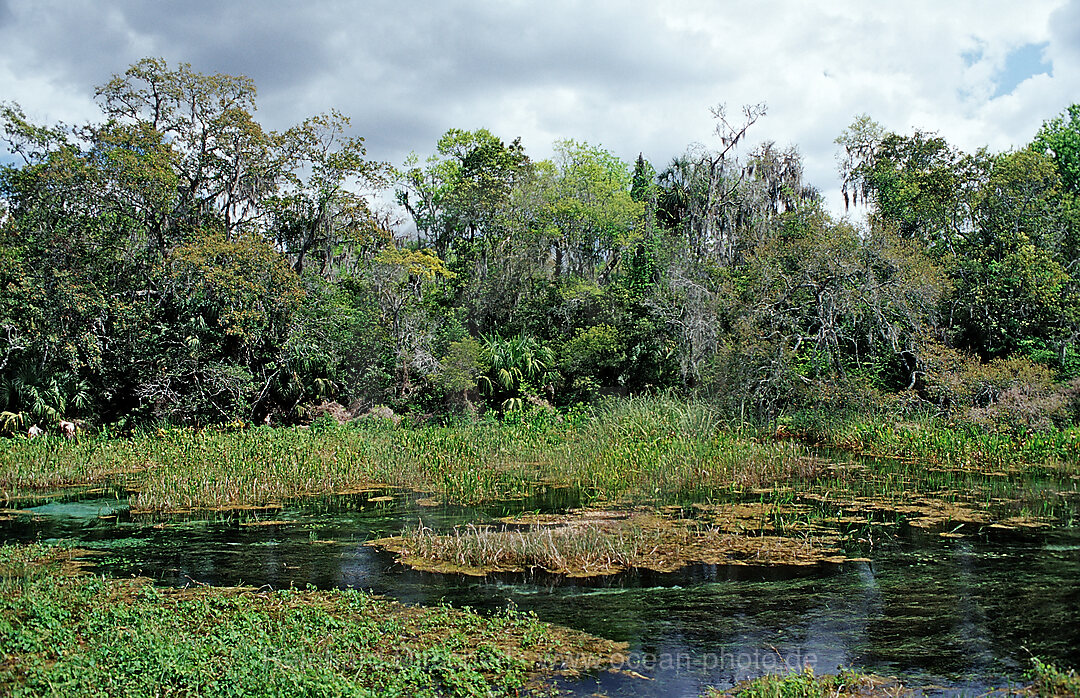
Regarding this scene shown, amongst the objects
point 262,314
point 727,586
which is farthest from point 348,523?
point 262,314

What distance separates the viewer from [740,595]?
7703 millimetres

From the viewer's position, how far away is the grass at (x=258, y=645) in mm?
5191

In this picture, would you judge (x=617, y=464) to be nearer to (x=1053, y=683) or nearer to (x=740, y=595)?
(x=740, y=595)

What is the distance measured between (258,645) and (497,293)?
21387 millimetres

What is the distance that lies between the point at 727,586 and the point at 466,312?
774 inches

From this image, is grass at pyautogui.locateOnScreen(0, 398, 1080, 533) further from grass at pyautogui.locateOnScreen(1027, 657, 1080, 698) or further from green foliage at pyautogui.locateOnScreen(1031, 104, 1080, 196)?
green foliage at pyautogui.locateOnScreen(1031, 104, 1080, 196)

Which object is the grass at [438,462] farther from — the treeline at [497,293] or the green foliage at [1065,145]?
the green foliage at [1065,145]

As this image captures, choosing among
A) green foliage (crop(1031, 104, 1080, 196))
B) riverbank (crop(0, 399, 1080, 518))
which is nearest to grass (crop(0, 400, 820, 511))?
riverbank (crop(0, 399, 1080, 518))

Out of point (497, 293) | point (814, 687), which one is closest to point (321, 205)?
point (497, 293)

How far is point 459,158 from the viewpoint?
3541cm

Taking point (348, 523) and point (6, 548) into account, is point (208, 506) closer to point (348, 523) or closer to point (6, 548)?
point (348, 523)

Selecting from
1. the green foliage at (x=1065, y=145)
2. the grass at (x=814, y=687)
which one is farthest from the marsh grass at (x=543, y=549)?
the green foliage at (x=1065, y=145)

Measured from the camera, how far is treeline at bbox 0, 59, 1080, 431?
17.8 meters

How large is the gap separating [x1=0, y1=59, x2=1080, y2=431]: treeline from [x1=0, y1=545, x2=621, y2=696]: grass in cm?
1217
